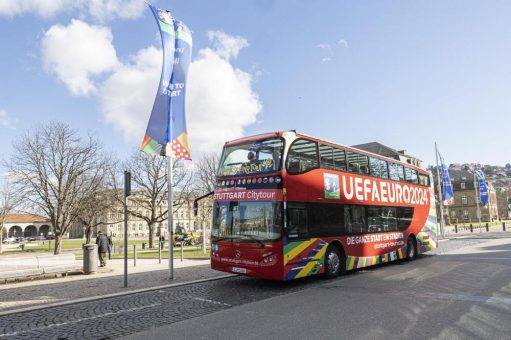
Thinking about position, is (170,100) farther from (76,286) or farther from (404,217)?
(404,217)

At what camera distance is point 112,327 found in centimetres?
675

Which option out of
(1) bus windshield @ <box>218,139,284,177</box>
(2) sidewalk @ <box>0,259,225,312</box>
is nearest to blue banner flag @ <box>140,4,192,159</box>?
(1) bus windshield @ <box>218,139,284,177</box>

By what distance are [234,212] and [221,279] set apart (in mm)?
2947

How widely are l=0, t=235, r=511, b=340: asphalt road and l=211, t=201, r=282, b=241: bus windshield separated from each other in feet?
4.70

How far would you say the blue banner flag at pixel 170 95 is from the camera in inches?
530

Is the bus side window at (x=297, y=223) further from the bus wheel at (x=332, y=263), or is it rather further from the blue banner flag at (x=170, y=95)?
the blue banner flag at (x=170, y=95)

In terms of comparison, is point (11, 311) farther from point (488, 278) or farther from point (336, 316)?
point (488, 278)

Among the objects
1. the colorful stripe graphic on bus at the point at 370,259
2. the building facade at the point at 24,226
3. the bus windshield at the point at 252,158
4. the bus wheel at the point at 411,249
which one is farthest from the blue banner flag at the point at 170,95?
the building facade at the point at 24,226

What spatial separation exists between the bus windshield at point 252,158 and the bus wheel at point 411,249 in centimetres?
901

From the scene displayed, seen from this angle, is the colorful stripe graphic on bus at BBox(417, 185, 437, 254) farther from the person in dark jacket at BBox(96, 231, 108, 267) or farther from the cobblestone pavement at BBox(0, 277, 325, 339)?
the person in dark jacket at BBox(96, 231, 108, 267)

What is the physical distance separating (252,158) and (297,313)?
187 inches

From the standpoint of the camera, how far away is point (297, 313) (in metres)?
7.36

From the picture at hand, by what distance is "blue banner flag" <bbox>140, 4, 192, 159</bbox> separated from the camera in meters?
13.5

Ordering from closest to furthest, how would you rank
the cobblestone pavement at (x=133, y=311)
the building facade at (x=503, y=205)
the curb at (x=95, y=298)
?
the cobblestone pavement at (x=133, y=311) → the curb at (x=95, y=298) → the building facade at (x=503, y=205)
